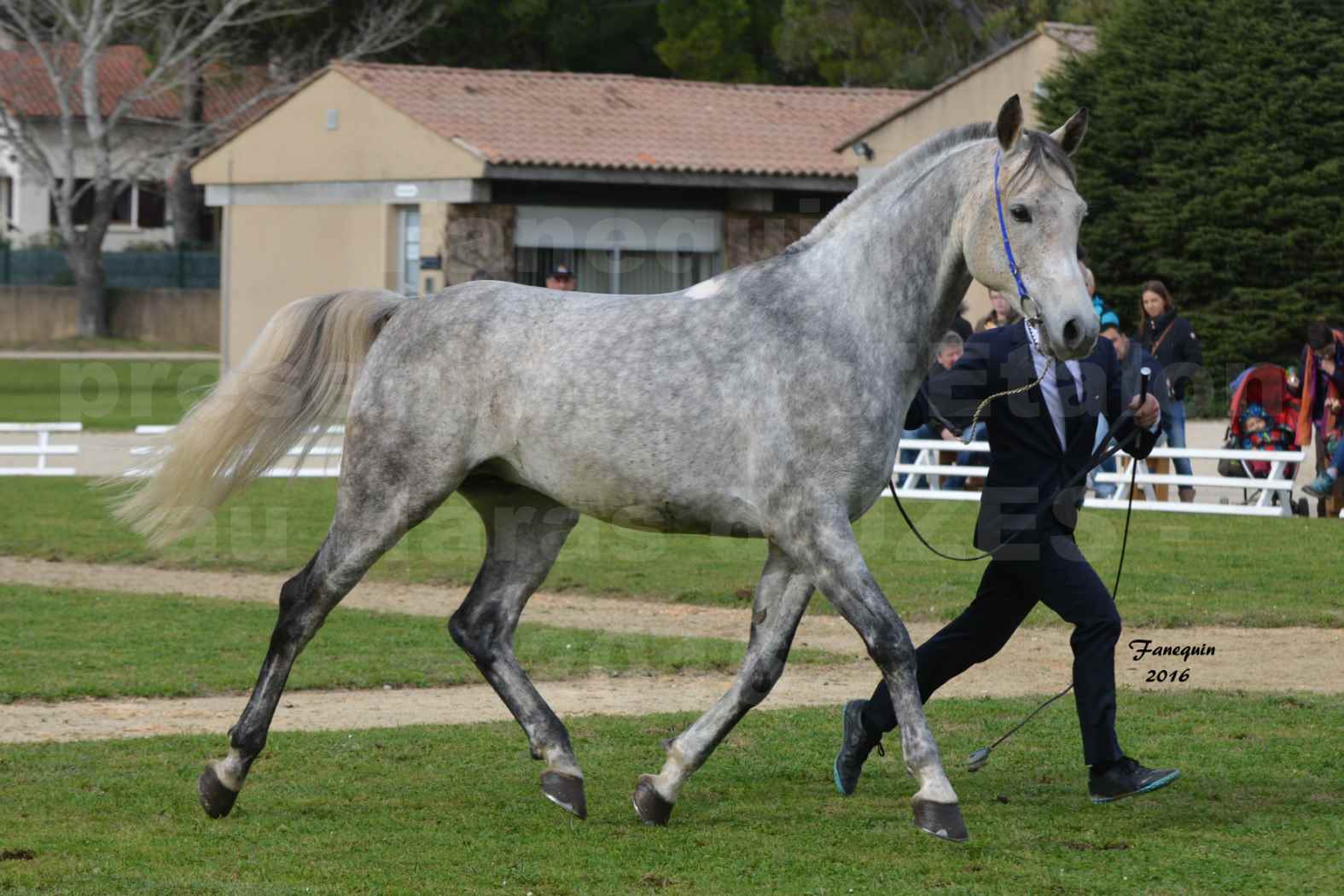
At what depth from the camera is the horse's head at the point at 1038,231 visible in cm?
535

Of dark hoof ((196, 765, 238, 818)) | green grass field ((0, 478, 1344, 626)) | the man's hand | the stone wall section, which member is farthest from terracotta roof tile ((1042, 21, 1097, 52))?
dark hoof ((196, 765, 238, 818))

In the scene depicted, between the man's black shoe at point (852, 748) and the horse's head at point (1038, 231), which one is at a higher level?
the horse's head at point (1038, 231)

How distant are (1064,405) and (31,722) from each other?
4.46 metres

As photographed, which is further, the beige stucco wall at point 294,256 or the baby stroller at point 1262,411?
the beige stucco wall at point 294,256

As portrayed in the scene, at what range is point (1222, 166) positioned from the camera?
24438 mm

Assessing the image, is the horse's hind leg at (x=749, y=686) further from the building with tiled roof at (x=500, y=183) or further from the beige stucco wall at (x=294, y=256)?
the beige stucco wall at (x=294, y=256)

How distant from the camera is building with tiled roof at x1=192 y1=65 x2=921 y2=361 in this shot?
94.8 ft

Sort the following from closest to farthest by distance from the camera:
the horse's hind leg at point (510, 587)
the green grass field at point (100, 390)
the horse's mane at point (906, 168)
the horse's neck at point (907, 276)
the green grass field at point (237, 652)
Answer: the horse's neck at point (907, 276) → the horse's mane at point (906, 168) → the horse's hind leg at point (510, 587) → the green grass field at point (237, 652) → the green grass field at point (100, 390)

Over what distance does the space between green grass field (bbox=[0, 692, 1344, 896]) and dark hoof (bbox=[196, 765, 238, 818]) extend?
0.25 feet

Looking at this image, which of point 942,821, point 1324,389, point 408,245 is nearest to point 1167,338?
point 1324,389

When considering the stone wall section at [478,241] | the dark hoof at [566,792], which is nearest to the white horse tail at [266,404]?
the dark hoof at [566,792]

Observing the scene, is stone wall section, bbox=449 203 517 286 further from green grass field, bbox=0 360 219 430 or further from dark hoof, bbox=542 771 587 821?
dark hoof, bbox=542 771 587 821

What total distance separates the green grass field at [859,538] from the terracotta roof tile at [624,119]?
1383cm

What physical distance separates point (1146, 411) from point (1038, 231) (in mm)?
1081
